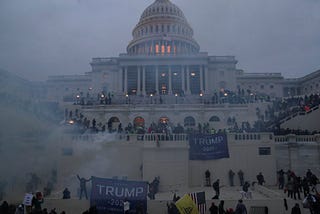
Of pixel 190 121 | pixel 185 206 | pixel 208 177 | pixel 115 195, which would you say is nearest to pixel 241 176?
pixel 208 177

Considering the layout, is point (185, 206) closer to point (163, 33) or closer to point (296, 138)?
point (296, 138)

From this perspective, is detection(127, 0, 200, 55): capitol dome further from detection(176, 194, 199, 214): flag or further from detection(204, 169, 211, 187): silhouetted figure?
detection(176, 194, 199, 214): flag

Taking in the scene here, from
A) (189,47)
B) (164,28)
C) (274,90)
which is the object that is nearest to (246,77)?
(274,90)

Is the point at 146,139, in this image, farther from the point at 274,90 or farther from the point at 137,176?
the point at 274,90

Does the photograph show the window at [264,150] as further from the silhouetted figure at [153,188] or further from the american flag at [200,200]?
the american flag at [200,200]

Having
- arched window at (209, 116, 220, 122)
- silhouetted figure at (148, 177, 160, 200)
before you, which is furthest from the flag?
arched window at (209, 116, 220, 122)

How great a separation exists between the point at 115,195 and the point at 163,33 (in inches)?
3184

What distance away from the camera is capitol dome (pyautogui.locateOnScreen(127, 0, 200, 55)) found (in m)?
88.5

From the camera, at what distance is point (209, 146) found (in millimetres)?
22656

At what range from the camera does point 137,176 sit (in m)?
23.8

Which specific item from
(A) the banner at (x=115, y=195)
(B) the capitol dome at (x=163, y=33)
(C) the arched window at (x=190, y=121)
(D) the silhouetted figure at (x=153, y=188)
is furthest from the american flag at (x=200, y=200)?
(B) the capitol dome at (x=163, y=33)

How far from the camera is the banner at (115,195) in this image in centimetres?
1312

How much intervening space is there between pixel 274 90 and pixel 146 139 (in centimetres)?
7421

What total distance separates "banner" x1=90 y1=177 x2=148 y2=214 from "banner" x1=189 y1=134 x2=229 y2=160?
9805 millimetres
